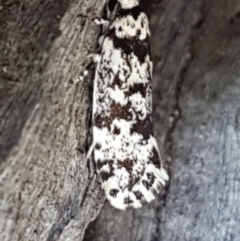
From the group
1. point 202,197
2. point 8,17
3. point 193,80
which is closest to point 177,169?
point 202,197

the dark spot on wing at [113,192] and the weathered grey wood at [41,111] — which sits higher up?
the weathered grey wood at [41,111]

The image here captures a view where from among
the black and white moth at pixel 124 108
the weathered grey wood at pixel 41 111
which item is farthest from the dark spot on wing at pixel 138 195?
the weathered grey wood at pixel 41 111

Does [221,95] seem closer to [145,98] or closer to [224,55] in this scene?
[224,55]

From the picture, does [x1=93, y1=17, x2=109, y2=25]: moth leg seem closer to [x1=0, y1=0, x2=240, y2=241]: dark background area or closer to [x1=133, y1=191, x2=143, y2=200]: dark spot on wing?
[x1=0, y1=0, x2=240, y2=241]: dark background area

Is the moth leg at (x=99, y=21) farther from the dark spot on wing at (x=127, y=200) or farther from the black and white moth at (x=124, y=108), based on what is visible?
the dark spot on wing at (x=127, y=200)

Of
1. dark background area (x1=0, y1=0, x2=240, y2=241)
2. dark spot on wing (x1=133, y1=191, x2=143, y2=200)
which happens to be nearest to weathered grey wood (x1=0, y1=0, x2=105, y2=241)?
dark background area (x1=0, y1=0, x2=240, y2=241)
